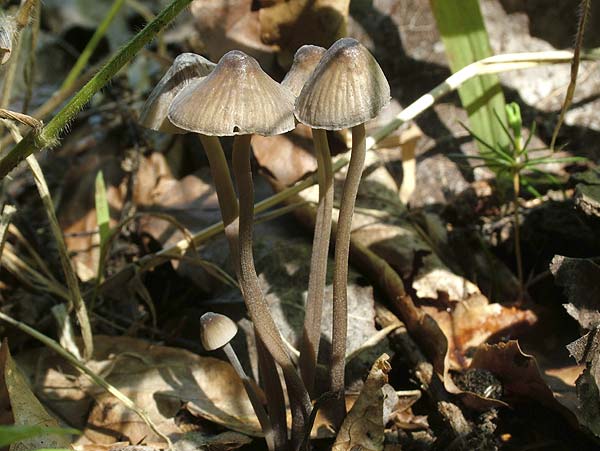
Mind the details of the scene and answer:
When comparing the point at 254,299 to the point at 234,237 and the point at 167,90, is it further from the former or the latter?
the point at 167,90

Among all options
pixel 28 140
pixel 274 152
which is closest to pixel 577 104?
pixel 274 152

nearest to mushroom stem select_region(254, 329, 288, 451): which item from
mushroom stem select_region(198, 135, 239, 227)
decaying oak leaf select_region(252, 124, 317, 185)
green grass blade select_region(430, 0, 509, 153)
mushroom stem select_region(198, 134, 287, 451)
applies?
mushroom stem select_region(198, 134, 287, 451)

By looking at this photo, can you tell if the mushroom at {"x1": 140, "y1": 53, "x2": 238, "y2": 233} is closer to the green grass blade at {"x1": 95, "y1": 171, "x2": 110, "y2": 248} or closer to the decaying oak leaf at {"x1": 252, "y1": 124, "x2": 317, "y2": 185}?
the green grass blade at {"x1": 95, "y1": 171, "x2": 110, "y2": 248}

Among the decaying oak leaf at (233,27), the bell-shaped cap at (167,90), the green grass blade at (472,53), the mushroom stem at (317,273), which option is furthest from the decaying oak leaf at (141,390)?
the green grass blade at (472,53)

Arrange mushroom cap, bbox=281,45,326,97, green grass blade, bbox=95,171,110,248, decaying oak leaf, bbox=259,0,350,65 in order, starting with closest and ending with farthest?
mushroom cap, bbox=281,45,326,97 < green grass blade, bbox=95,171,110,248 < decaying oak leaf, bbox=259,0,350,65

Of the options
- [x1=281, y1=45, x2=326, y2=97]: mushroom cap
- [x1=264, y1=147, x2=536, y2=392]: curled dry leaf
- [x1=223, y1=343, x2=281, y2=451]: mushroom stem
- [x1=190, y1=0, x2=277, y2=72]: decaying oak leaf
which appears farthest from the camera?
[x1=190, y1=0, x2=277, y2=72]: decaying oak leaf
